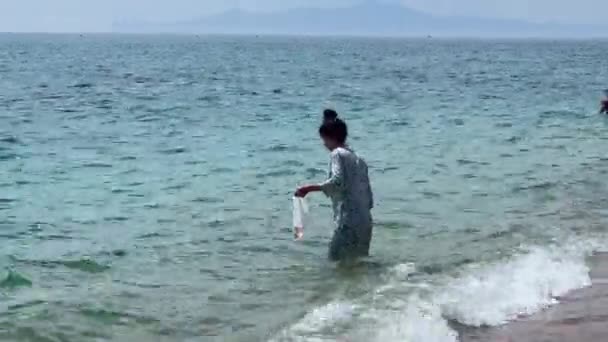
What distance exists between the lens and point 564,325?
8.25 m

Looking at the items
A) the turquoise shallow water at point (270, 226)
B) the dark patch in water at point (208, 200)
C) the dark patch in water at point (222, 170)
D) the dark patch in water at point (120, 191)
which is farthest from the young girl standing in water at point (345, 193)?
the dark patch in water at point (222, 170)

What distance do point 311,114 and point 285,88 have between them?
48.7ft

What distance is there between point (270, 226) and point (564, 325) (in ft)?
18.2

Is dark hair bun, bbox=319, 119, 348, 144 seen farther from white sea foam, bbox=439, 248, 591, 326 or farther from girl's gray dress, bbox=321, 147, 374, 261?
white sea foam, bbox=439, 248, 591, 326

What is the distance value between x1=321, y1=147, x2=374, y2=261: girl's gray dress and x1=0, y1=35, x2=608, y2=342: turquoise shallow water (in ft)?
0.80

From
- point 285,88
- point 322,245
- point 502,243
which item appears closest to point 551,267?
point 502,243

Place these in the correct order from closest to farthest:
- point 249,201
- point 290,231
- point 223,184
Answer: point 290,231, point 249,201, point 223,184

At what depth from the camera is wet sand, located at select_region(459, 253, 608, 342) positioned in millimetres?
7922

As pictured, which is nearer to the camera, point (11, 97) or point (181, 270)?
point (181, 270)

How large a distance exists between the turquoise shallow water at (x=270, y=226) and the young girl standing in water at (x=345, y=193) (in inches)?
10.0

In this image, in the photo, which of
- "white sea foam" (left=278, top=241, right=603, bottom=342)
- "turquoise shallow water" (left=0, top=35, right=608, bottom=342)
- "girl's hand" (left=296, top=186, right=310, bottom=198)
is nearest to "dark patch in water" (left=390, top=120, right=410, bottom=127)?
"turquoise shallow water" (left=0, top=35, right=608, bottom=342)

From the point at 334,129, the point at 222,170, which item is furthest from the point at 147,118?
the point at 334,129

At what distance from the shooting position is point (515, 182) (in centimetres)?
1705

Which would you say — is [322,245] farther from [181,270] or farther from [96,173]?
[96,173]
